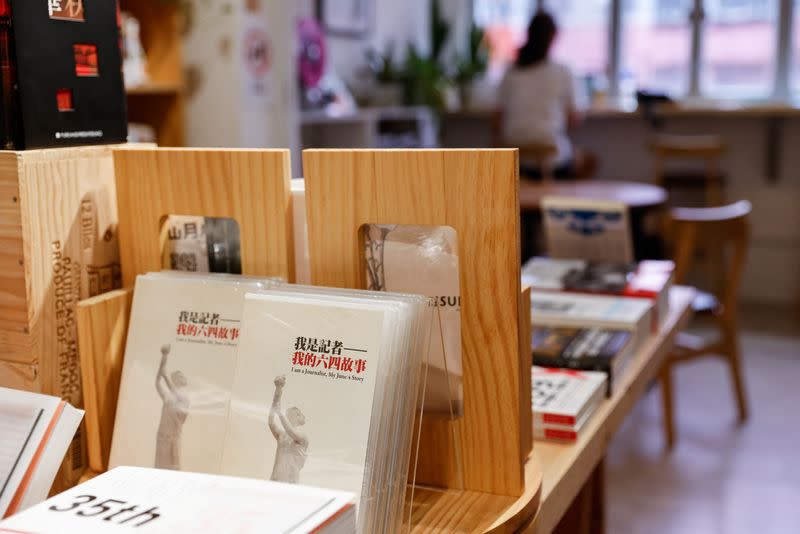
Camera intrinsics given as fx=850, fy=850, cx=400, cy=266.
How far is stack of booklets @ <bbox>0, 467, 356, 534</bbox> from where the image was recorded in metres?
0.66

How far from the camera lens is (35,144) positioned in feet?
3.10

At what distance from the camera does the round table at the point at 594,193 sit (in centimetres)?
384

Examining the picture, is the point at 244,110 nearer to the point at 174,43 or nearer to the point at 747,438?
the point at 174,43

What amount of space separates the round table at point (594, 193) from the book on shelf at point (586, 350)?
2340mm

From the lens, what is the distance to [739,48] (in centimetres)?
580

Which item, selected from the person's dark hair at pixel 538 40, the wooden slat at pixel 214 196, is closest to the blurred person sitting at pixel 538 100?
the person's dark hair at pixel 538 40

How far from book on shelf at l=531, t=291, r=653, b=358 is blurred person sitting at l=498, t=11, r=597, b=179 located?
3.04m

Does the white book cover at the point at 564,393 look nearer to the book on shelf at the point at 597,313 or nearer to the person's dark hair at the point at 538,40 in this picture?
the book on shelf at the point at 597,313

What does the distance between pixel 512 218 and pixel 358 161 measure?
172mm

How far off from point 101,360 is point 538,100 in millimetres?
4127

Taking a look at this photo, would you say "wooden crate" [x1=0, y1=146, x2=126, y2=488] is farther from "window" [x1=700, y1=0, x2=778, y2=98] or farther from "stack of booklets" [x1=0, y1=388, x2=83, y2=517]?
"window" [x1=700, y1=0, x2=778, y2=98]

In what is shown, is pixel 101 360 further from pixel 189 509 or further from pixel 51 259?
pixel 189 509

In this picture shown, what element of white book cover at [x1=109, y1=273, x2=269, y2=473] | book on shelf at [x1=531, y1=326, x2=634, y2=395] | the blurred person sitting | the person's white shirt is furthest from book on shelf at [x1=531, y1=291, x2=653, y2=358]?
the person's white shirt

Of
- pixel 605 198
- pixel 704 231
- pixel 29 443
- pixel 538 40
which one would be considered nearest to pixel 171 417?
pixel 29 443
